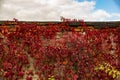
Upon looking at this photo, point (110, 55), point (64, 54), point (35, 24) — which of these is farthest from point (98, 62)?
point (35, 24)

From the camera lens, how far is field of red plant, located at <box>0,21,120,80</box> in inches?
330

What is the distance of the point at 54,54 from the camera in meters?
8.44

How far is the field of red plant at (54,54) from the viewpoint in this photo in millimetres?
8375

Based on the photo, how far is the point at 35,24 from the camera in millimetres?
8555

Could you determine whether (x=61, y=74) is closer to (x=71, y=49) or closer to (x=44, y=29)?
(x=71, y=49)

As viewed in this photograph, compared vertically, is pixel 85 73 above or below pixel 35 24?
below

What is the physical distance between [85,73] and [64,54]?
818mm

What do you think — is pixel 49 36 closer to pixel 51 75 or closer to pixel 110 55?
pixel 51 75

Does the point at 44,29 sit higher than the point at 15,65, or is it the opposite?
the point at 44,29

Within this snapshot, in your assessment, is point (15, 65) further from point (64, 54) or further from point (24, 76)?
point (64, 54)

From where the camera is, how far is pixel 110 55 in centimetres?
859

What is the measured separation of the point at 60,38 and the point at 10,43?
4.70ft

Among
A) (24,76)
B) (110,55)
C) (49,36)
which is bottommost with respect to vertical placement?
(24,76)

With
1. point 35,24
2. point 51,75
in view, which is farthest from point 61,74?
point 35,24
